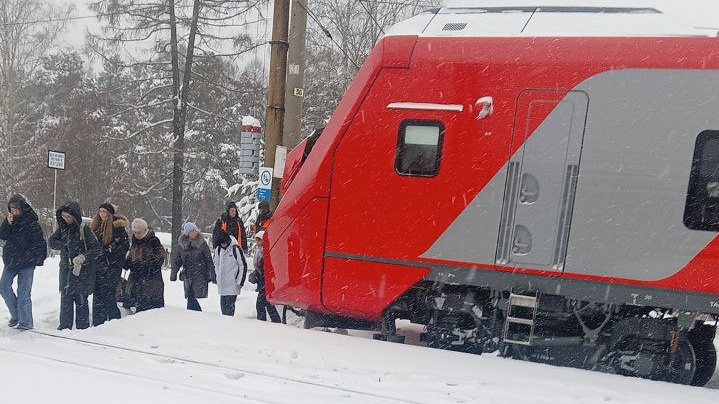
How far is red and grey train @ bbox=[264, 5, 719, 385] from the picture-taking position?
5.71 metres

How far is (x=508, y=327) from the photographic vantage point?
632 cm

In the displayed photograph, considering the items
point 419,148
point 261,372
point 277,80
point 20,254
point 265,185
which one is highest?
point 277,80

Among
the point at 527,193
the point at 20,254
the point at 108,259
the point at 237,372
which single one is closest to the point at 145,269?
the point at 108,259

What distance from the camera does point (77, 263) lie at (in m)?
7.33

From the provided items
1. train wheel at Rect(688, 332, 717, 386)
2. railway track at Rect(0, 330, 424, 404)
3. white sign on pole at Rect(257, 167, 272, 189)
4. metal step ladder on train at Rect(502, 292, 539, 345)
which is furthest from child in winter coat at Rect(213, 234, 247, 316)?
train wheel at Rect(688, 332, 717, 386)

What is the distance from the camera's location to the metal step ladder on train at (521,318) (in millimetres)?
6148

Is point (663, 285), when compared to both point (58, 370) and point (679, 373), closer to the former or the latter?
point (679, 373)

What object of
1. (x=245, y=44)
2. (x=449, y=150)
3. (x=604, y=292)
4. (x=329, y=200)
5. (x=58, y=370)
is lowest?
(x=58, y=370)

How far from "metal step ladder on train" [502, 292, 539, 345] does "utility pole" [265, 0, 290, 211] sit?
4.55m

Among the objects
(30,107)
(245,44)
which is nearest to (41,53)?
(30,107)

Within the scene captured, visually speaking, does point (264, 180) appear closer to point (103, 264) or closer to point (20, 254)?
point (103, 264)

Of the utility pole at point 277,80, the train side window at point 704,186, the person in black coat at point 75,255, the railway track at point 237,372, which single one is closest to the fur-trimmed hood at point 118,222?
the person in black coat at point 75,255

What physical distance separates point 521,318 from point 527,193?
4.11ft

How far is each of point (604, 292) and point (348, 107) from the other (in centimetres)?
311
